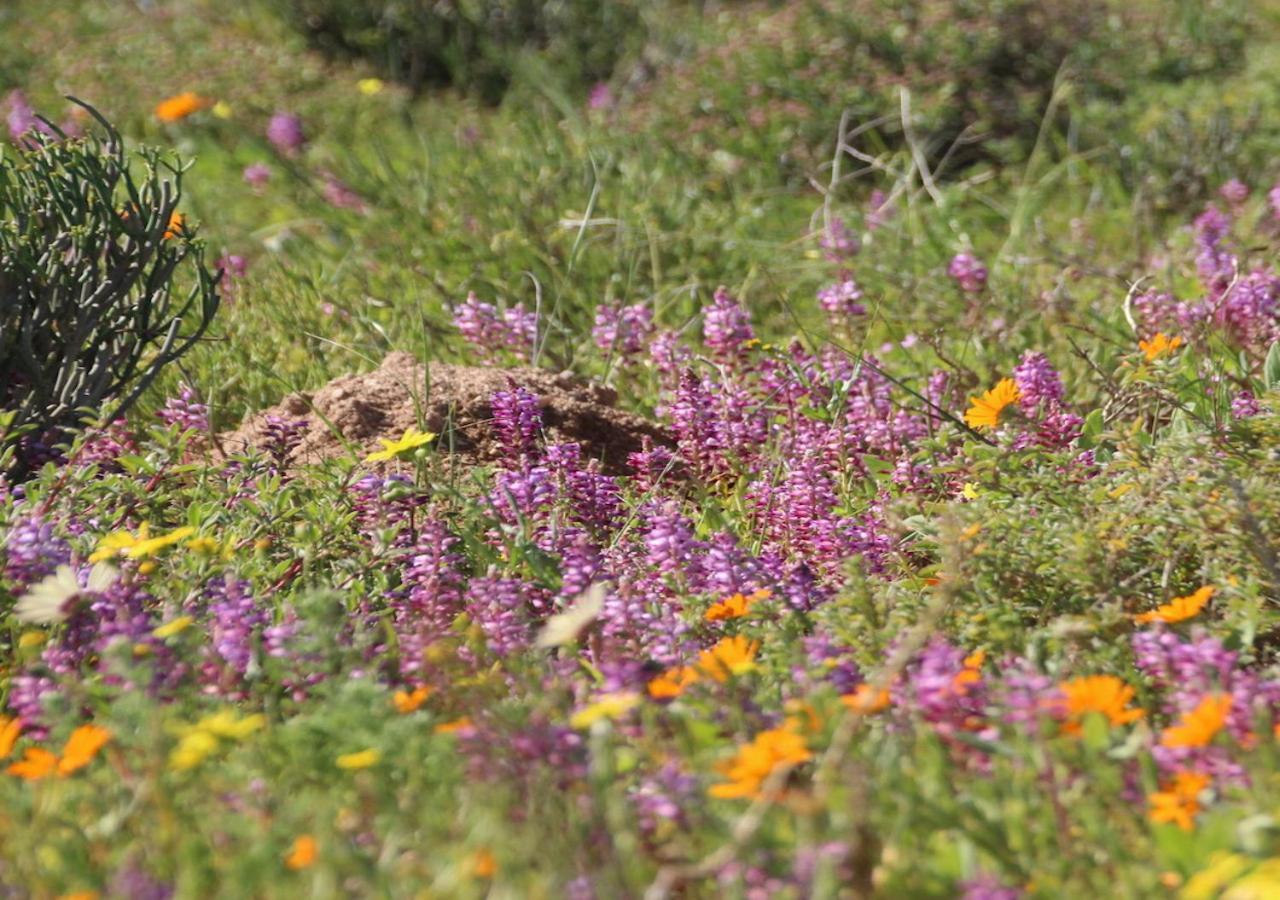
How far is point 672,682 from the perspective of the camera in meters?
2.10

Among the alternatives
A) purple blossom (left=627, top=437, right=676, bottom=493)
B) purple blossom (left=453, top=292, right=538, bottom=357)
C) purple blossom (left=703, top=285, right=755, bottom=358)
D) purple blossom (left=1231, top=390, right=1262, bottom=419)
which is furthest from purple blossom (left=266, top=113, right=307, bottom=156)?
purple blossom (left=1231, top=390, right=1262, bottom=419)

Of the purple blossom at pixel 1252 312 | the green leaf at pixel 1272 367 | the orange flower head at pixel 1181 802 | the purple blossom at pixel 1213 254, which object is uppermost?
the orange flower head at pixel 1181 802

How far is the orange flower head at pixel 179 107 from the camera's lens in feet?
21.3

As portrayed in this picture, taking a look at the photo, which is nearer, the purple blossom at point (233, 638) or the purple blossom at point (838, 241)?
the purple blossom at point (233, 638)

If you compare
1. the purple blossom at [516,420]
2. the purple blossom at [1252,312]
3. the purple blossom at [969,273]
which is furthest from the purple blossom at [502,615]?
the purple blossom at [969,273]

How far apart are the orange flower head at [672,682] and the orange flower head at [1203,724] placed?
611mm

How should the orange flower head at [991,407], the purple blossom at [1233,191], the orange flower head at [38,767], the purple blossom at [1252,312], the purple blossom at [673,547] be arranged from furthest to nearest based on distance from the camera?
the purple blossom at [1233,191] < the purple blossom at [1252,312] < the orange flower head at [991,407] < the purple blossom at [673,547] < the orange flower head at [38,767]

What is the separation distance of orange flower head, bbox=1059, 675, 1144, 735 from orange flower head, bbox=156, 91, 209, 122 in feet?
18.0

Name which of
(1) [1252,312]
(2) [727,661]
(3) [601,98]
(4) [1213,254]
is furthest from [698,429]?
(3) [601,98]

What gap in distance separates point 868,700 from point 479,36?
6.51m

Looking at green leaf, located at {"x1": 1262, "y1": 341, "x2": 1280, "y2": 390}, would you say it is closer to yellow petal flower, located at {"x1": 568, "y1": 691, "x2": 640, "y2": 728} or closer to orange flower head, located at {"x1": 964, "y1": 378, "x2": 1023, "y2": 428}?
orange flower head, located at {"x1": 964, "y1": 378, "x2": 1023, "y2": 428}

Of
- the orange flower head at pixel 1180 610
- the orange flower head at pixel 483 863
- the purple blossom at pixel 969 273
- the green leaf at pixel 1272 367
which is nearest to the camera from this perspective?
the orange flower head at pixel 483 863

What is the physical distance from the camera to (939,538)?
2504 mm

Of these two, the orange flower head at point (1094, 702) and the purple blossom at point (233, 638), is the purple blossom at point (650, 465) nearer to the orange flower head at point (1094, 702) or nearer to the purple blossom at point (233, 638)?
the purple blossom at point (233, 638)
